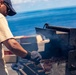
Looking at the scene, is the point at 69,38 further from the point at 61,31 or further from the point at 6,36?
the point at 6,36

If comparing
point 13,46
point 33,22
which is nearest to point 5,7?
point 13,46

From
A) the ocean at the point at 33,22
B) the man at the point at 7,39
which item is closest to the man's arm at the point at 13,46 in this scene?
the man at the point at 7,39

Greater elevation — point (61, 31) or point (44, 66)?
point (61, 31)

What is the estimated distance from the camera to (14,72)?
15.7 ft

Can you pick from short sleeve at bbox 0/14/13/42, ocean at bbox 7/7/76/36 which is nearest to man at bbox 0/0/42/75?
short sleeve at bbox 0/14/13/42

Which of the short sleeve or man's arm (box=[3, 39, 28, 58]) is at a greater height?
the short sleeve

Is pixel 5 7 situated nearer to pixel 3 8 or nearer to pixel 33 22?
pixel 3 8

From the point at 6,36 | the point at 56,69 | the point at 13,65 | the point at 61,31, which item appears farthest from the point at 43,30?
the point at 6,36

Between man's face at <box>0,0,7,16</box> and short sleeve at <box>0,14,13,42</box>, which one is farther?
man's face at <box>0,0,7,16</box>

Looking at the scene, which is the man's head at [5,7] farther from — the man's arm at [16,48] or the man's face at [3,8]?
the man's arm at [16,48]

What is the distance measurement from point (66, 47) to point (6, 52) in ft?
5.16

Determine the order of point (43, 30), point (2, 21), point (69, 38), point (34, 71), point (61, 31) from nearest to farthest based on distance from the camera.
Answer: point (2, 21) < point (69, 38) < point (61, 31) < point (43, 30) < point (34, 71)

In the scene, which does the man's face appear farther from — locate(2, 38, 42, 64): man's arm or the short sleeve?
locate(2, 38, 42, 64): man's arm

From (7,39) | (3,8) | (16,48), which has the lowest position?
(16,48)
